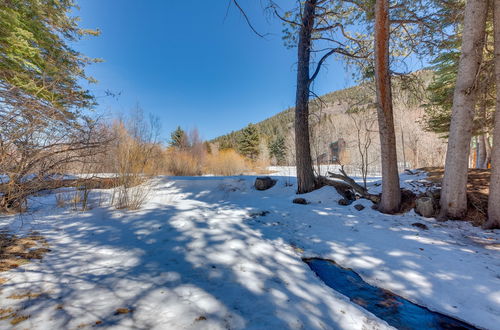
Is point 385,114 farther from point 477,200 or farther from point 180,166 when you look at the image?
point 180,166

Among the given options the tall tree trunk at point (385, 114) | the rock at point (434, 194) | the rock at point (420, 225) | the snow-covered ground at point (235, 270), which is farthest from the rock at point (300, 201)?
the rock at point (434, 194)

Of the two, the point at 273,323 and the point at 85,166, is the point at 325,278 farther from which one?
the point at 85,166

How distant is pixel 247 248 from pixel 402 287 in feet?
5.37

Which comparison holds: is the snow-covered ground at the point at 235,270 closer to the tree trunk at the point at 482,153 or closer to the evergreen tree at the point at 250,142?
the tree trunk at the point at 482,153

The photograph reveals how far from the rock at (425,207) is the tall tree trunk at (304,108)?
96.9 inches

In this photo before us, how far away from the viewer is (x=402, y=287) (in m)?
1.83

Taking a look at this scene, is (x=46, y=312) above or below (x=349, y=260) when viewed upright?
above

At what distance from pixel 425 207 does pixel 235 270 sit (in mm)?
3679

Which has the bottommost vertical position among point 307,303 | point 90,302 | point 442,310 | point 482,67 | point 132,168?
point 442,310

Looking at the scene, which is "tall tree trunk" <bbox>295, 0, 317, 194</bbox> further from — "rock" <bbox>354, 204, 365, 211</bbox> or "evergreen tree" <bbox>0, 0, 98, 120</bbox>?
"evergreen tree" <bbox>0, 0, 98, 120</bbox>

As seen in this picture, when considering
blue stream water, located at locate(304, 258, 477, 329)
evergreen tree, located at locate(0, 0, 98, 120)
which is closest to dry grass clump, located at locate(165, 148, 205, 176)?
evergreen tree, located at locate(0, 0, 98, 120)

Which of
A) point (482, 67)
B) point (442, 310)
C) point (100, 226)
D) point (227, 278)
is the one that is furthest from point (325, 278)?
point (482, 67)

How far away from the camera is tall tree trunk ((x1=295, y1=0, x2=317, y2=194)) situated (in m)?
5.62

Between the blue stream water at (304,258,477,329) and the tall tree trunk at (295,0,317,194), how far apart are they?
3.62 m
